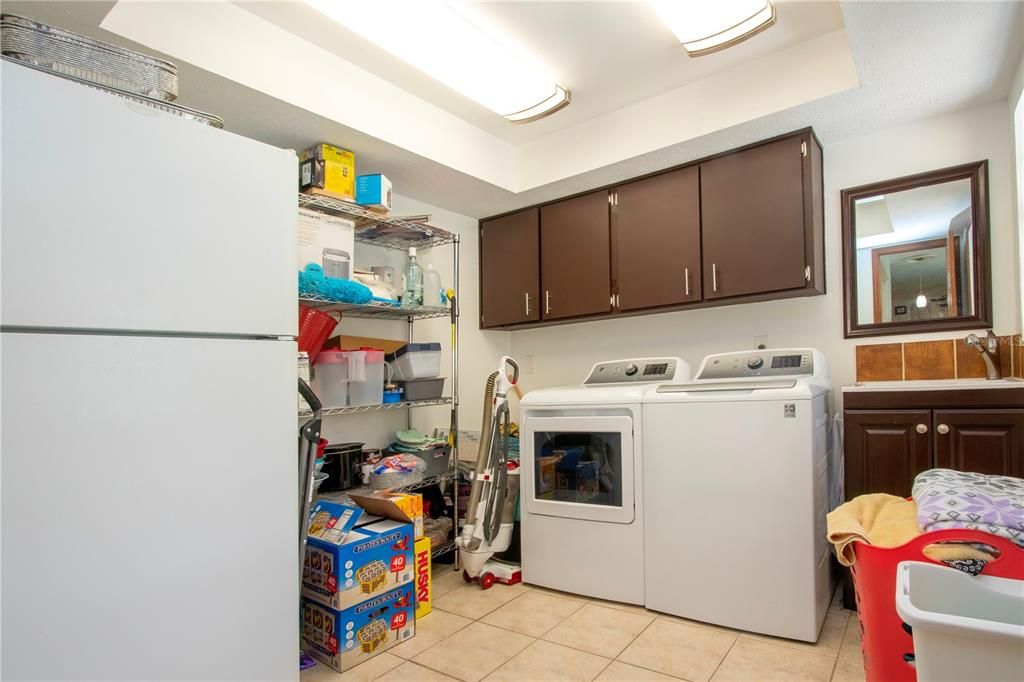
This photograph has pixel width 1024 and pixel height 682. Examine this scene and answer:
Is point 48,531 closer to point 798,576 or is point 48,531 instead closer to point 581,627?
point 581,627

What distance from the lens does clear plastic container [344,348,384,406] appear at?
2510 millimetres

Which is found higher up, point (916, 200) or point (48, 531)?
point (916, 200)

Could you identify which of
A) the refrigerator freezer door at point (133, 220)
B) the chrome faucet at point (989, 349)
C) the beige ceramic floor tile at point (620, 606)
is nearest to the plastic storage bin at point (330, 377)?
the refrigerator freezer door at point (133, 220)

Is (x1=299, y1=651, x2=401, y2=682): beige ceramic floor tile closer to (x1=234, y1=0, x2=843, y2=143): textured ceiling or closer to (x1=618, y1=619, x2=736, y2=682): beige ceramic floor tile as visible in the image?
(x1=618, y1=619, x2=736, y2=682): beige ceramic floor tile

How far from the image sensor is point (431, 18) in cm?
204

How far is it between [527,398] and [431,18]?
5.79ft

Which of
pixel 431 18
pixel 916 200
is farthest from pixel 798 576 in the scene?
pixel 431 18

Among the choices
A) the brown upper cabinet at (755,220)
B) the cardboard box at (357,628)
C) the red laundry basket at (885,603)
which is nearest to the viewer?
the red laundry basket at (885,603)

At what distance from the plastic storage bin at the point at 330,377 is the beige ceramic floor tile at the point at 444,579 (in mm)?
1055

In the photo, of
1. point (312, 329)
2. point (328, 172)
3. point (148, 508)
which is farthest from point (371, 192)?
point (148, 508)

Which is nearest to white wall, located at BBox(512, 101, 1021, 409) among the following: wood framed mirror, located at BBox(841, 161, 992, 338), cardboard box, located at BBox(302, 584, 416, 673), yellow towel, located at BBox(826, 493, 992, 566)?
wood framed mirror, located at BBox(841, 161, 992, 338)

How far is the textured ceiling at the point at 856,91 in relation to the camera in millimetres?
1772

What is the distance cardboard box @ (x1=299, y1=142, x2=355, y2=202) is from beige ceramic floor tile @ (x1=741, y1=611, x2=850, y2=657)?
261 cm

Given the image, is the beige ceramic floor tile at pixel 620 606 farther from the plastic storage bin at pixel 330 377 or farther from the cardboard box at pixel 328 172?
the cardboard box at pixel 328 172
